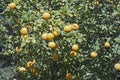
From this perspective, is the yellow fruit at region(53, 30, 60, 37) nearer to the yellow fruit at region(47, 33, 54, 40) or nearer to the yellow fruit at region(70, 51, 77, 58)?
the yellow fruit at region(47, 33, 54, 40)

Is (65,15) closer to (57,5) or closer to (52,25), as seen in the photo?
(52,25)

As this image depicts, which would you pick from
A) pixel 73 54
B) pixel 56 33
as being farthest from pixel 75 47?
pixel 56 33

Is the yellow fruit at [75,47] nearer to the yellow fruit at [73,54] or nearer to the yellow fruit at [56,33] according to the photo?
the yellow fruit at [73,54]

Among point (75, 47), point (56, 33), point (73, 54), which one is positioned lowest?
point (73, 54)

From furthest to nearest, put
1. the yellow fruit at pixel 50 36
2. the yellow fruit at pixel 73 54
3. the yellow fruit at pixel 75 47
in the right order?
the yellow fruit at pixel 73 54, the yellow fruit at pixel 75 47, the yellow fruit at pixel 50 36

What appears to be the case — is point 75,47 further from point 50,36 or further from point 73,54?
point 50,36

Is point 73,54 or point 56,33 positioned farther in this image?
point 73,54

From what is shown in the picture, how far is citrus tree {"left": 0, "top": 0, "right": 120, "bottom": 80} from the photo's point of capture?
3938 mm

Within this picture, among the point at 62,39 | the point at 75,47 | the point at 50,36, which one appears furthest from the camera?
the point at 62,39

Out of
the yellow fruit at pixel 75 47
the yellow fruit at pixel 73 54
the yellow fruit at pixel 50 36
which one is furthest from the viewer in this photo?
the yellow fruit at pixel 73 54

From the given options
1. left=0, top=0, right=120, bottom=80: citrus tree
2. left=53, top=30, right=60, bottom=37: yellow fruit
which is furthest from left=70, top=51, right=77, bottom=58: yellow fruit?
left=53, top=30, right=60, bottom=37: yellow fruit

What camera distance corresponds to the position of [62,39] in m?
3.95

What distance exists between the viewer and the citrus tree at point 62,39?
12.9 feet

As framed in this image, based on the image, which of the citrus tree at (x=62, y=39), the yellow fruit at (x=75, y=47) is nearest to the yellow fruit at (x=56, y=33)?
the citrus tree at (x=62, y=39)
